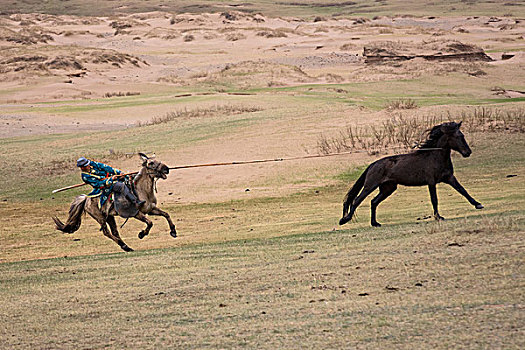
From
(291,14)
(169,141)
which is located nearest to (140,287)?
(169,141)

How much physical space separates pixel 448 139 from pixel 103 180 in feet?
16.8

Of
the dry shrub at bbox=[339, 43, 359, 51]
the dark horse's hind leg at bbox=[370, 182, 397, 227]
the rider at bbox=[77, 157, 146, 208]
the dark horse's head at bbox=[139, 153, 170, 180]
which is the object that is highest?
the dark horse's head at bbox=[139, 153, 170, 180]

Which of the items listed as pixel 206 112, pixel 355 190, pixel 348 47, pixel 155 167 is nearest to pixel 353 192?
pixel 355 190

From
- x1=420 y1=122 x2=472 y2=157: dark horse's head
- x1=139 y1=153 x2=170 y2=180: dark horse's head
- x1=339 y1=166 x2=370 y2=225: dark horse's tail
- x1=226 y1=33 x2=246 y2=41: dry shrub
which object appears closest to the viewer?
x1=139 y1=153 x2=170 y2=180: dark horse's head

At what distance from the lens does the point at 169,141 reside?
27062 mm

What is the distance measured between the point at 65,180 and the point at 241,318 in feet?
54.4

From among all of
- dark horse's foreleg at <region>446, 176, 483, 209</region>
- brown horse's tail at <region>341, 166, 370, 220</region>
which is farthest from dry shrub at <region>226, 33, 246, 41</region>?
dark horse's foreleg at <region>446, 176, 483, 209</region>

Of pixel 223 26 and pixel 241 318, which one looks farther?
pixel 223 26

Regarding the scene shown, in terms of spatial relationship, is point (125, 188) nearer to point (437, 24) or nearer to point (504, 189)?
point (504, 189)

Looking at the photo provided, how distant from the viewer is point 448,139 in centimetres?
1188

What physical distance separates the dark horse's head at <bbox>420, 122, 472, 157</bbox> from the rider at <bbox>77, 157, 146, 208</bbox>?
438 cm

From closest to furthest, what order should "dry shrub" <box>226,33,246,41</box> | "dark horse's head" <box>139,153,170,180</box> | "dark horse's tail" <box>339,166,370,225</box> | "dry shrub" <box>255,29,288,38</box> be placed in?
1. "dark horse's head" <box>139,153,170,180</box>
2. "dark horse's tail" <box>339,166,370,225</box>
3. "dry shrub" <box>226,33,246,41</box>
4. "dry shrub" <box>255,29,288,38</box>

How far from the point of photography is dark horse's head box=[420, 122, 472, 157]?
38.9ft

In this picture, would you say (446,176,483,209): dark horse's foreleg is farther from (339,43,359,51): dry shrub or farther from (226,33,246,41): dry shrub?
(226,33,246,41): dry shrub
